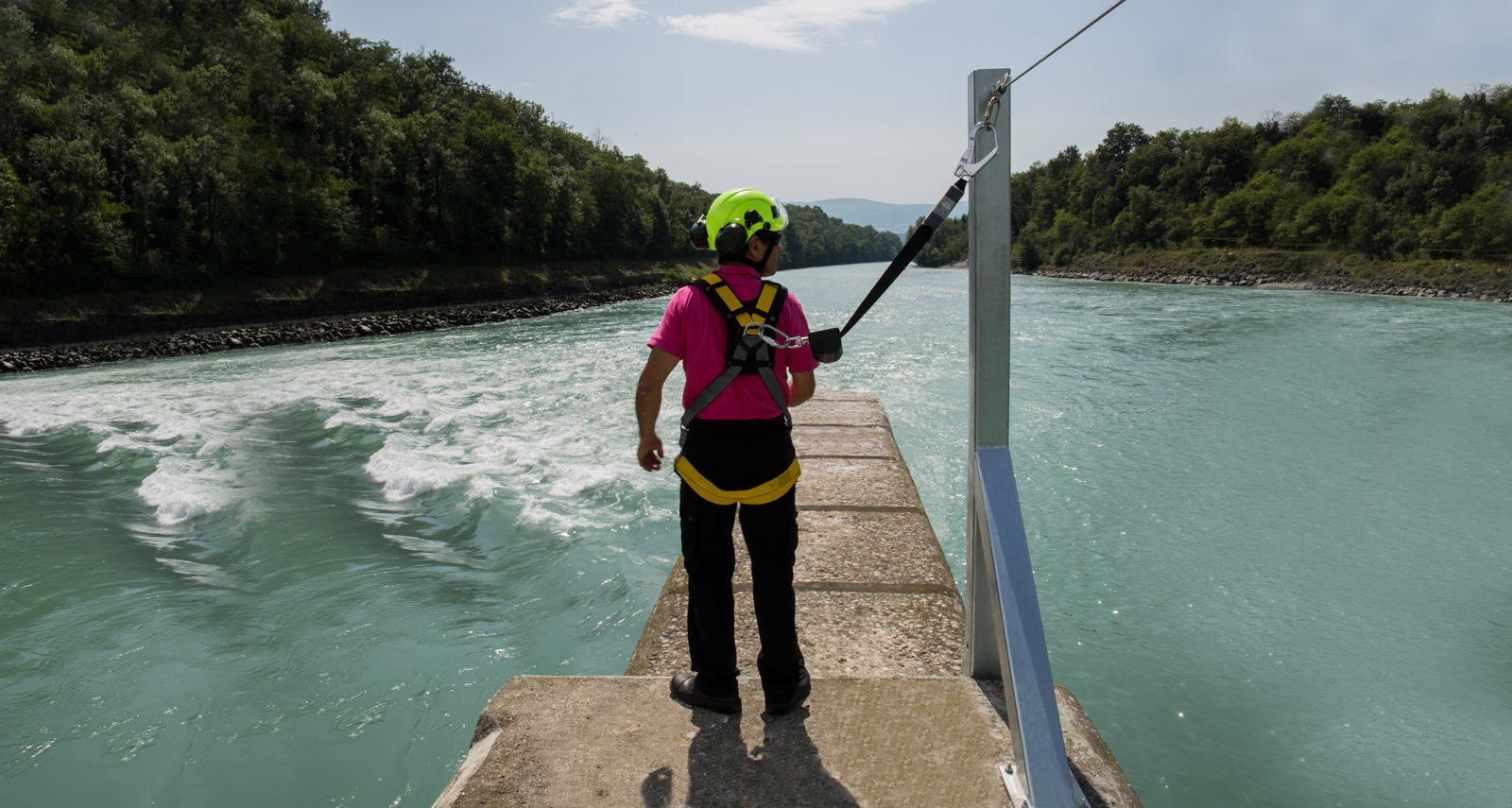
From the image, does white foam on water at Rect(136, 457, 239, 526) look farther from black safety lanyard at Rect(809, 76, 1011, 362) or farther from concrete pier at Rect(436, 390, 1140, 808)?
black safety lanyard at Rect(809, 76, 1011, 362)

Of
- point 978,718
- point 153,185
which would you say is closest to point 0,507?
point 978,718

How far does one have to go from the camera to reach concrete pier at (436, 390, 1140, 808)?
83.3 inches

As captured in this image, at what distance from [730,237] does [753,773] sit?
1.56 meters

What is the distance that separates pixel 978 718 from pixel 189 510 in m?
7.79

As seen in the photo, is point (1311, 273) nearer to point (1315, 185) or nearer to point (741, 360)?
point (1315, 185)

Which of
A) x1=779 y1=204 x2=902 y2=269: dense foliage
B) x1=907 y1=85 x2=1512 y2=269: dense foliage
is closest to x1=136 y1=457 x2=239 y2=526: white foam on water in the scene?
x1=907 y1=85 x2=1512 y2=269: dense foliage

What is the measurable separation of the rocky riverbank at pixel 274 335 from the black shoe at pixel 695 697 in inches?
1273

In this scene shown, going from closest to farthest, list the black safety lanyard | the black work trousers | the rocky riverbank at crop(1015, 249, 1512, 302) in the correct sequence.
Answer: the black safety lanyard → the black work trousers → the rocky riverbank at crop(1015, 249, 1512, 302)

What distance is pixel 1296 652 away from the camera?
180 inches

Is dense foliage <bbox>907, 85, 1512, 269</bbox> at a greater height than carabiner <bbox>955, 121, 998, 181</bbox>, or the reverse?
dense foliage <bbox>907, 85, 1512, 269</bbox>

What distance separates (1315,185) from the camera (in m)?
78.2

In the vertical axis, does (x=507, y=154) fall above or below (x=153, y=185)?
above

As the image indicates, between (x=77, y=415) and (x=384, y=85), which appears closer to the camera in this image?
(x=77, y=415)

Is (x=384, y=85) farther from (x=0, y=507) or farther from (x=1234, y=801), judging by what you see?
(x=1234, y=801)
